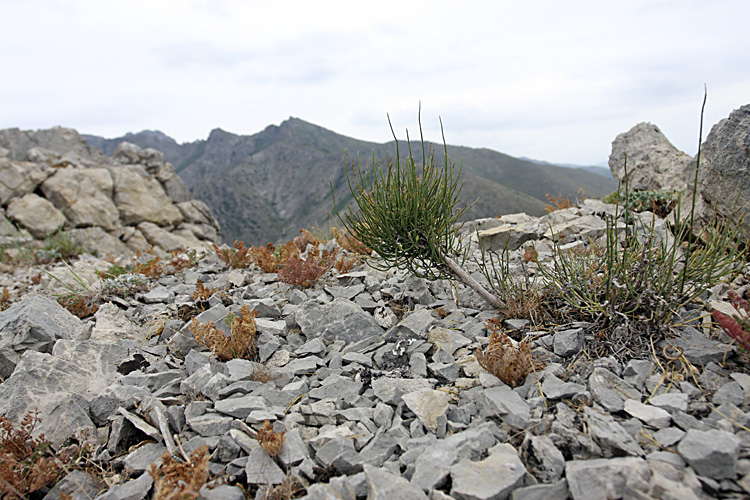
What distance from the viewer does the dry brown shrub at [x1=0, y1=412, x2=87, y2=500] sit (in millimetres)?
2428

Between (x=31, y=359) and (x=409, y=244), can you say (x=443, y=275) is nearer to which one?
(x=409, y=244)

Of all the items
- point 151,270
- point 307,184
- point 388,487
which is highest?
point 307,184

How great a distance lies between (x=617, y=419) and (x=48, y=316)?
4.90 meters

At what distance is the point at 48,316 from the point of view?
4074 millimetres

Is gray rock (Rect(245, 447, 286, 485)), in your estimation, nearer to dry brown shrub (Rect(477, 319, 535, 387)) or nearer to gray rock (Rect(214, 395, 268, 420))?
gray rock (Rect(214, 395, 268, 420))

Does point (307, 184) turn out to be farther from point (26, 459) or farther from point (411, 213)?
point (26, 459)

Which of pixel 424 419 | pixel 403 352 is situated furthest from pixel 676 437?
pixel 403 352

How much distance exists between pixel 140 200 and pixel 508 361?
20.3m

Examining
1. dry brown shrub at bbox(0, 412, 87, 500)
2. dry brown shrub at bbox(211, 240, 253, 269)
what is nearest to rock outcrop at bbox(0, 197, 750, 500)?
dry brown shrub at bbox(0, 412, 87, 500)

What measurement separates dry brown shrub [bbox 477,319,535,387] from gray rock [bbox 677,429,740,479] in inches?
37.9

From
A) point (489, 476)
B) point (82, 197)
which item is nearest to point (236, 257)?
point (489, 476)

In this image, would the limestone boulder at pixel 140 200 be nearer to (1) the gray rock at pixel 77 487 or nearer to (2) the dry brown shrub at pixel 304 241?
(2) the dry brown shrub at pixel 304 241

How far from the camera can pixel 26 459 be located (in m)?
2.67

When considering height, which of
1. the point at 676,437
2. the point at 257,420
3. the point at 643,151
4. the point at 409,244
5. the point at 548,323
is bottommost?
the point at 257,420
